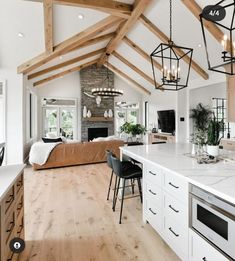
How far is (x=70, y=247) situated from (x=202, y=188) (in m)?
1.60

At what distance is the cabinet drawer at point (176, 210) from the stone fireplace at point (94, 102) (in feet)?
26.8

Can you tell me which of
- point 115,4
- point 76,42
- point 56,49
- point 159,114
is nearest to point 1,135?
point 56,49

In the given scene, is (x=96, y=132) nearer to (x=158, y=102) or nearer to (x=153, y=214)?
(x=158, y=102)

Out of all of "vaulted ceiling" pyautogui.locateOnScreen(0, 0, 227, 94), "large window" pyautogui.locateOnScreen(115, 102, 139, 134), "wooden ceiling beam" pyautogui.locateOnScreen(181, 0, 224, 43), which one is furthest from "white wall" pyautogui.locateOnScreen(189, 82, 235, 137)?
"large window" pyautogui.locateOnScreen(115, 102, 139, 134)

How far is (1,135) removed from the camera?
19.4ft

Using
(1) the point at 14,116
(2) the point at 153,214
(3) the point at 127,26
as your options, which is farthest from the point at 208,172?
(1) the point at 14,116

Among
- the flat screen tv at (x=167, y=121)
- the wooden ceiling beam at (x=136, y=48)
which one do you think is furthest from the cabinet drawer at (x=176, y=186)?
the flat screen tv at (x=167, y=121)

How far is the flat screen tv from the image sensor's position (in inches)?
337

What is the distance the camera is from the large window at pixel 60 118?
378 inches

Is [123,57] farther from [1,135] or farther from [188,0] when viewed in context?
[1,135]

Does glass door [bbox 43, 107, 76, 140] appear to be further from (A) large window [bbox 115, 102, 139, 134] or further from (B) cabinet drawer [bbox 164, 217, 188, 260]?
(B) cabinet drawer [bbox 164, 217, 188, 260]

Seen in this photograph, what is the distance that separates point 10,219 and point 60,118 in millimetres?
8527

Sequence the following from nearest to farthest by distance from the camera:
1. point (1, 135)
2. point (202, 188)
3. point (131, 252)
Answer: point (202, 188), point (131, 252), point (1, 135)

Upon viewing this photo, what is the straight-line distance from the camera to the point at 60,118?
32.2 feet
